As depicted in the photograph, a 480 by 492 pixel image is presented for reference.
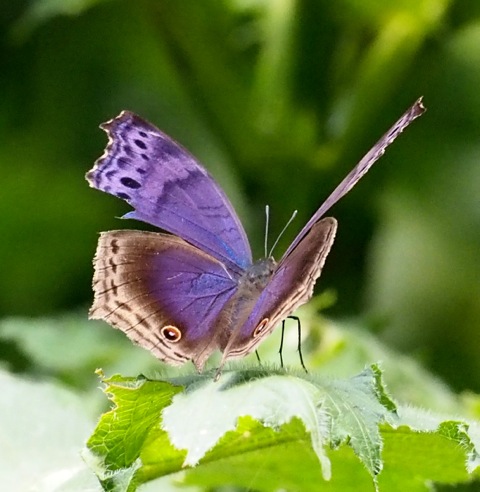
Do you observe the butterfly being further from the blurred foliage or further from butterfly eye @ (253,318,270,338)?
the blurred foliage

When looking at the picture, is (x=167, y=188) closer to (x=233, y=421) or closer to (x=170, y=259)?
(x=170, y=259)

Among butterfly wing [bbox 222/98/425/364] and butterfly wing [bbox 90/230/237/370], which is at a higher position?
butterfly wing [bbox 222/98/425/364]

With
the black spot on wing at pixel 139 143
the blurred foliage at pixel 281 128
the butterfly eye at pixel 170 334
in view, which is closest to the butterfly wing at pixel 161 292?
the butterfly eye at pixel 170 334

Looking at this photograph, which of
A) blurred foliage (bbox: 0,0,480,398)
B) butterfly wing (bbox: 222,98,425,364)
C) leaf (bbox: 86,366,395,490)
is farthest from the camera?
blurred foliage (bbox: 0,0,480,398)

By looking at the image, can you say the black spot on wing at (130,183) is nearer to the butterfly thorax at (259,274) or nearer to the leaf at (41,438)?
the butterfly thorax at (259,274)

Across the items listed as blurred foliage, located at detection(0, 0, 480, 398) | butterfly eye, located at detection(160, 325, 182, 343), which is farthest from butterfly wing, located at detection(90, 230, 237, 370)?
blurred foliage, located at detection(0, 0, 480, 398)

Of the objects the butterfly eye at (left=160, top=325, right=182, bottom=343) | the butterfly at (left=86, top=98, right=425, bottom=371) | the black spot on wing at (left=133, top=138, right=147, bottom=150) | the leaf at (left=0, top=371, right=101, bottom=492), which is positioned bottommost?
the leaf at (left=0, top=371, right=101, bottom=492)

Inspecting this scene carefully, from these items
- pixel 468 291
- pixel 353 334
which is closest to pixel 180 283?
pixel 353 334
